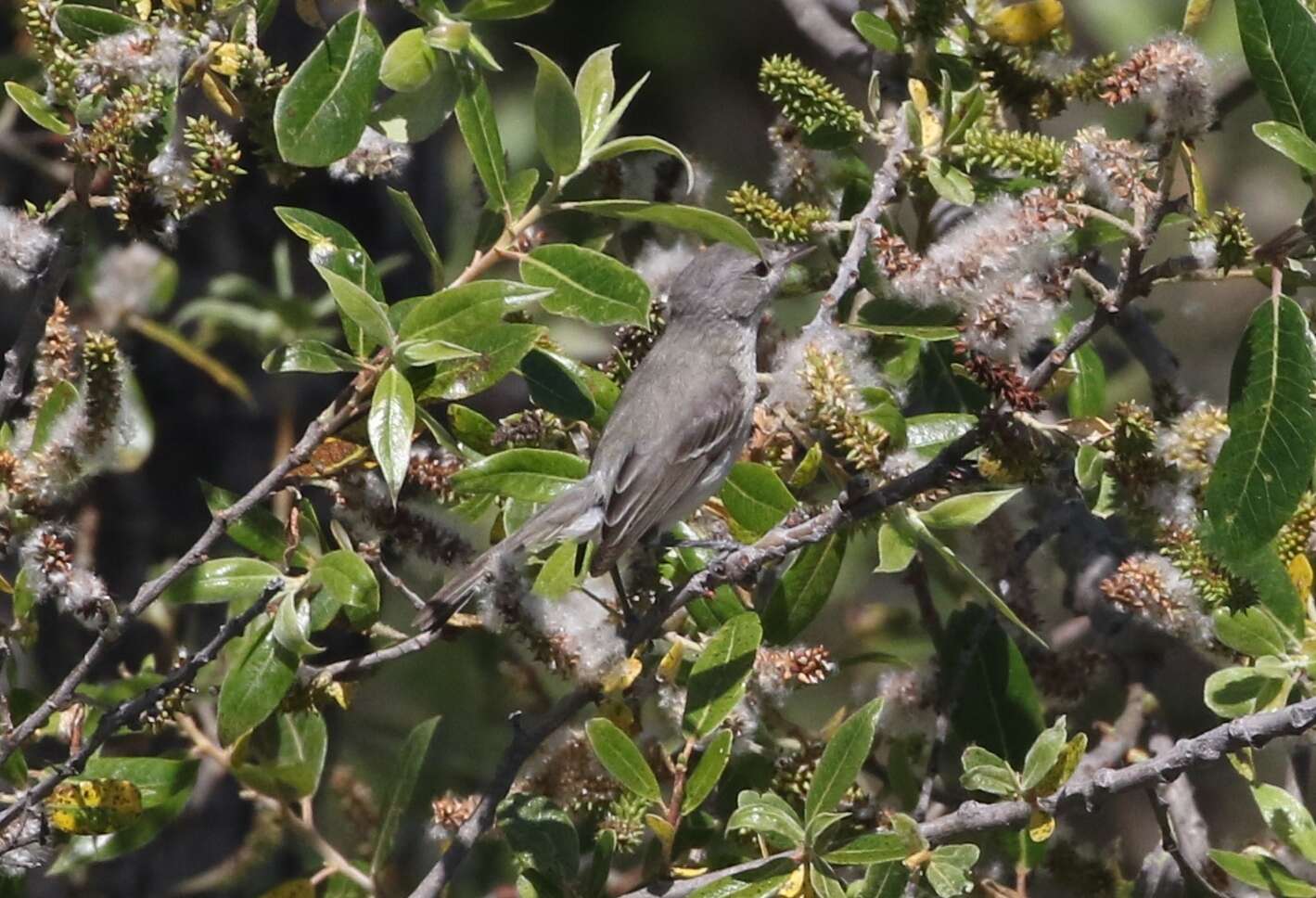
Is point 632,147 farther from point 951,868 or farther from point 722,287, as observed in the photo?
point 722,287

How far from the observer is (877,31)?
3084 millimetres

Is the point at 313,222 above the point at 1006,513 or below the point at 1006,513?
above

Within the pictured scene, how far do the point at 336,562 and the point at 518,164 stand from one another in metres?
3.37

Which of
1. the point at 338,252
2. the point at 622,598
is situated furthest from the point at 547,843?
the point at 338,252

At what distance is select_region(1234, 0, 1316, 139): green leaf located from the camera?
2.35 metres

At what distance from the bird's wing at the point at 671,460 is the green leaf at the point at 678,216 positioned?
0.78 metres

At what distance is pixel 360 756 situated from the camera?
5121mm

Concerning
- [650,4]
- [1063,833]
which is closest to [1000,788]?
[1063,833]

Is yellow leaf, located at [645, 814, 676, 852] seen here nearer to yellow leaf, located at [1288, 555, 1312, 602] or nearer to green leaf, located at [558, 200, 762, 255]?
green leaf, located at [558, 200, 762, 255]

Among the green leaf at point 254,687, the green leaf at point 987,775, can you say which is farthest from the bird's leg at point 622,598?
the green leaf at point 987,775

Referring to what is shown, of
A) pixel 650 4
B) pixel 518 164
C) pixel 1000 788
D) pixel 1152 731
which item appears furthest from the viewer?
pixel 650 4

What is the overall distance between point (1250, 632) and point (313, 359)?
5.21 feet

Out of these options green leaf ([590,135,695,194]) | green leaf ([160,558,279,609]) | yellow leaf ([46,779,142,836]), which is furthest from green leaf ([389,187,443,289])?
yellow leaf ([46,779,142,836])

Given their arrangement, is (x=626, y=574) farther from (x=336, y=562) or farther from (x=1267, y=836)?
(x=1267, y=836)
